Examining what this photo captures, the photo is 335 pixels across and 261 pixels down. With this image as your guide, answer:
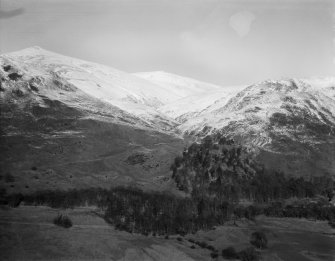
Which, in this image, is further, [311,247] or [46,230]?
[311,247]

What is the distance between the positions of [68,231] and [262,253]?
68.0 m

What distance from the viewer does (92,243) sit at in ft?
363

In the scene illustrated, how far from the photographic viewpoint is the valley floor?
98688mm

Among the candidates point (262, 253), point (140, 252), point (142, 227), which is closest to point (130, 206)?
point (142, 227)

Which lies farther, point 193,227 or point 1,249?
point 193,227

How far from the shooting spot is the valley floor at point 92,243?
98688mm

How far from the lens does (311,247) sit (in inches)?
6693

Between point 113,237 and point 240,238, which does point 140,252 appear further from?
point 240,238

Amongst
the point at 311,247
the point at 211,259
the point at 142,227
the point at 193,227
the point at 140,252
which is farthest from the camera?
the point at 193,227

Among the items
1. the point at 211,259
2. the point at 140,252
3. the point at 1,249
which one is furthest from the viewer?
the point at 211,259

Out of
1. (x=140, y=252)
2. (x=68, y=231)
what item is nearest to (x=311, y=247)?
(x=140, y=252)

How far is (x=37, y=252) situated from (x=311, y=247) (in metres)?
108

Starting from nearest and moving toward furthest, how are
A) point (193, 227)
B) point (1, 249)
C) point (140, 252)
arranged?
1. point (1, 249)
2. point (140, 252)
3. point (193, 227)

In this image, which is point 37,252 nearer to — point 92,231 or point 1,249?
point 1,249
